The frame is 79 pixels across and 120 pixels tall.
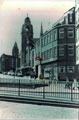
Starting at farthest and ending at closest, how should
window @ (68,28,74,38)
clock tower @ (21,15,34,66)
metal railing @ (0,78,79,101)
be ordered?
1. metal railing @ (0,78,79,101)
2. window @ (68,28,74,38)
3. clock tower @ (21,15,34,66)

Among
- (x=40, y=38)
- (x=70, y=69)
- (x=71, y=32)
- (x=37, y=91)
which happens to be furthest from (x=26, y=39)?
(x=37, y=91)

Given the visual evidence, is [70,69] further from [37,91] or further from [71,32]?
[37,91]

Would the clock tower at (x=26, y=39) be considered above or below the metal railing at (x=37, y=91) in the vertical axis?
above

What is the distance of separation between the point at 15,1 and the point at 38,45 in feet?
2.40

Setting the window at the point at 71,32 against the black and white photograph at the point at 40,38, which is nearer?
the black and white photograph at the point at 40,38

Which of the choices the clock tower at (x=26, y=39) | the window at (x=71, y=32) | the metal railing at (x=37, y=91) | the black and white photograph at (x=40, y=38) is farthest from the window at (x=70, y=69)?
the metal railing at (x=37, y=91)

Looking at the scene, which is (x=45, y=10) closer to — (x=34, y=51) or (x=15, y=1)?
(x=15, y=1)

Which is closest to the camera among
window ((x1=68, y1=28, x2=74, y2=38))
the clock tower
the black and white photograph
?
the black and white photograph

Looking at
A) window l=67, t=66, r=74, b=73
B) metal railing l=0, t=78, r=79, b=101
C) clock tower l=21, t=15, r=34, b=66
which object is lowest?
metal railing l=0, t=78, r=79, b=101

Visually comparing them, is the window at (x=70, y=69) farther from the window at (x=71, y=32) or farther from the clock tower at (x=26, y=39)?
the clock tower at (x=26, y=39)

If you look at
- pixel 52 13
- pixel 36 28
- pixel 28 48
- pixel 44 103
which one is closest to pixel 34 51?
pixel 28 48

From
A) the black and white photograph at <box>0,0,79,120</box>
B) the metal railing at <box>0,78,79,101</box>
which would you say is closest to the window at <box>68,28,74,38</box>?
the black and white photograph at <box>0,0,79,120</box>

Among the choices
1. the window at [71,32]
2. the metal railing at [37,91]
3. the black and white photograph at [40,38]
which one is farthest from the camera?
the metal railing at [37,91]

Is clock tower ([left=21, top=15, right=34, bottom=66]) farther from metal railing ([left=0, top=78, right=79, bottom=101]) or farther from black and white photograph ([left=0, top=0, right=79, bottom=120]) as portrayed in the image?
metal railing ([left=0, top=78, right=79, bottom=101])
